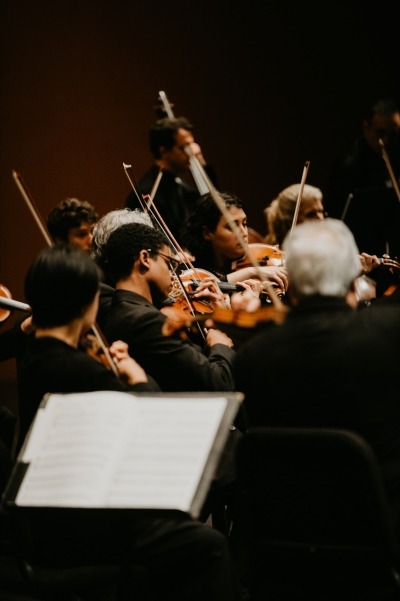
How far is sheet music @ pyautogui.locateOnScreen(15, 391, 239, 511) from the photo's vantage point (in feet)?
5.69

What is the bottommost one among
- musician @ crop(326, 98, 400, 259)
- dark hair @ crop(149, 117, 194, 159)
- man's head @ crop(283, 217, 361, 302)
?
musician @ crop(326, 98, 400, 259)

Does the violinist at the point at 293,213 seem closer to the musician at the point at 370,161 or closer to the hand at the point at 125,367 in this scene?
the musician at the point at 370,161

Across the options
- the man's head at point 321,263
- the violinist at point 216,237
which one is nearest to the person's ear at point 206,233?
the violinist at point 216,237

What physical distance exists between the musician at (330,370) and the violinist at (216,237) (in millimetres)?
1842

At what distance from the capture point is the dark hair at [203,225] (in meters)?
3.87

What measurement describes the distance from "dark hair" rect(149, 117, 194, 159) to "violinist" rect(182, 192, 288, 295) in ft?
2.23

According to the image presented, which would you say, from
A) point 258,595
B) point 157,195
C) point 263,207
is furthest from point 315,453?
point 263,207

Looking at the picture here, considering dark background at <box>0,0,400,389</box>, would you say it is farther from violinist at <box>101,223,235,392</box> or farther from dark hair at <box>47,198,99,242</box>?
violinist at <box>101,223,235,392</box>

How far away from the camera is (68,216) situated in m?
4.24

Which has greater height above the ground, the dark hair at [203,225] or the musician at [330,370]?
the musician at [330,370]

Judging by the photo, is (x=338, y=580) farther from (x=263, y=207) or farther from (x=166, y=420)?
(x=263, y=207)

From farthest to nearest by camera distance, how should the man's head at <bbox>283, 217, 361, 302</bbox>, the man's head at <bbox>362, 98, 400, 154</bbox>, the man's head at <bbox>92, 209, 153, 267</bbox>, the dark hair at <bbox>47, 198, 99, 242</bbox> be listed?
the man's head at <bbox>362, 98, 400, 154</bbox>, the dark hair at <bbox>47, 198, 99, 242</bbox>, the man's head at <bbox>92, 209, 153, 267</bbox>, the man's head at <bbox>283, 217, 361, 302</bbox>

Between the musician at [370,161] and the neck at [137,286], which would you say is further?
the musician at [370,161]

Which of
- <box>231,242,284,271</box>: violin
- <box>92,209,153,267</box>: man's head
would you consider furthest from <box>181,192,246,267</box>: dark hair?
<box>92,209,153,267</box>: man's head
